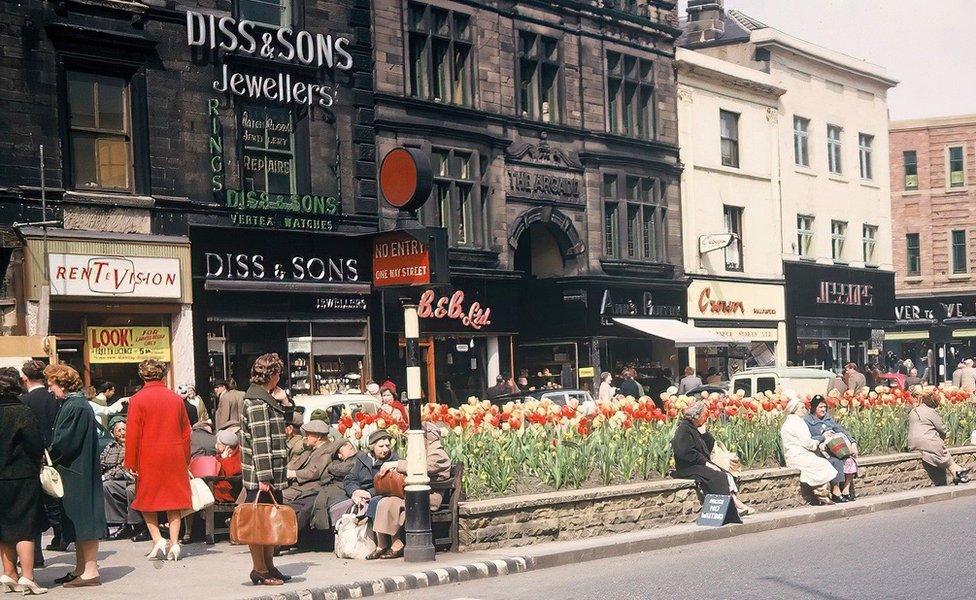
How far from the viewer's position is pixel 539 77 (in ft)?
121

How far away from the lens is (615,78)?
39.7m

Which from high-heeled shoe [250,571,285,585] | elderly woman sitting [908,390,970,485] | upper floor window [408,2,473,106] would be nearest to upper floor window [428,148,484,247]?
upper floor window [408,2,473,106]

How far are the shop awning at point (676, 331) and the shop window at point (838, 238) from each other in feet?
37.1

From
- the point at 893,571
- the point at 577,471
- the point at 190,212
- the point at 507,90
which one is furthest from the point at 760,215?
the point at 893,571

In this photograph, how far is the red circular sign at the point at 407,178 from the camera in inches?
598

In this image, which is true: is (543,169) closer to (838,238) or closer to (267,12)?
(267,12)

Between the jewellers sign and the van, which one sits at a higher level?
the jewellers sign

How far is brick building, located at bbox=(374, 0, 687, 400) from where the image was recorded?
3350 centimetres

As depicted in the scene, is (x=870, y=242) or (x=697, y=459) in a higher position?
(x=870, y=242)

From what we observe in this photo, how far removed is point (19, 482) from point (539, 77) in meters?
26.6

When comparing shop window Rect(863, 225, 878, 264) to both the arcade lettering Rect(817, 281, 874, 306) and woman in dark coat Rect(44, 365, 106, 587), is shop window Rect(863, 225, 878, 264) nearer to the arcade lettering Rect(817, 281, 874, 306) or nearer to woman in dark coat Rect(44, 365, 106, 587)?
the arcade lettering Rect(817, 281, 874, 306)

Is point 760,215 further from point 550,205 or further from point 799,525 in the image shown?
point 799,525

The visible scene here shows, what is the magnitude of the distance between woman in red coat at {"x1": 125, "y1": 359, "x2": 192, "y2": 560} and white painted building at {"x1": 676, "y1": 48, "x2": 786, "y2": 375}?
30270mm

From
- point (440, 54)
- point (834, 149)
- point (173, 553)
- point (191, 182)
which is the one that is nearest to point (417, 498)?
point (173, 553)
